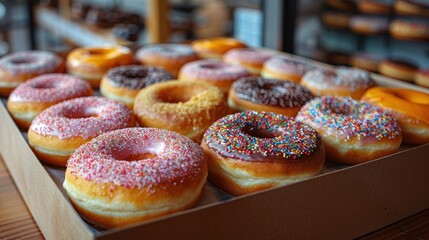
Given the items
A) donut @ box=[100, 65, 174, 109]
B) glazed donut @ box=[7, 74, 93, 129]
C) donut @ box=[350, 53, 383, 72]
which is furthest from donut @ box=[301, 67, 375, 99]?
donut @ box=[350, 53, 383, 72]

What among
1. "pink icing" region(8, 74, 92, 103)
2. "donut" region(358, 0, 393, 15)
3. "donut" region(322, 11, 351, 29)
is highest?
"donut" region(358, 0, 393, 15)

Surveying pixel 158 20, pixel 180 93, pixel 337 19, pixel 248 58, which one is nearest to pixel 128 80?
pixel 180 93

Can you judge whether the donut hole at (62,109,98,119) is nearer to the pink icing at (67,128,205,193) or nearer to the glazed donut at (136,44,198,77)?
the pink icing at (67,128,205,193)

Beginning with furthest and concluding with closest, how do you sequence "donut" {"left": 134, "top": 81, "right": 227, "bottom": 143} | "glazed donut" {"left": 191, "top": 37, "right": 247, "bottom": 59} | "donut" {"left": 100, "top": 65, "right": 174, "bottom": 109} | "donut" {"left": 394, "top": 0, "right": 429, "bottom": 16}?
"donut" {"left": 394, "top": 0, "right": 429, "bottom": 16}
"glazed donut" {"left": 191, "top": 37, "right": 247, "bottom": 59}
"donut" {"left": 100, "top": 65, "right": 174, "bottom": 109}
"donut" {"left": 134, "top": 81, "right": 227, "bottom": 143}

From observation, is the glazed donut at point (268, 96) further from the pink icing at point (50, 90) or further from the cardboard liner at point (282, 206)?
the pink icing at point (50, 90)

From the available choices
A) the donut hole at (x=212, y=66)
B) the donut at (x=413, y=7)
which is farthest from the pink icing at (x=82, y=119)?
the donut at (x=413, y=7)

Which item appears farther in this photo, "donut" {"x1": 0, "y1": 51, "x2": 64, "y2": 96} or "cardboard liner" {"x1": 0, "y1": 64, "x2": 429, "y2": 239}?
"donut" {"x1": 0, "y1": 51, "x2": 64, "y2": 96}
